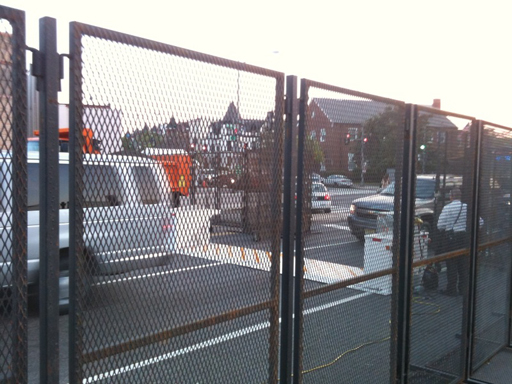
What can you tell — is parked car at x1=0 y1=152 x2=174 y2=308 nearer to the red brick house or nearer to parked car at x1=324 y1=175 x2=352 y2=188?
the red brick house

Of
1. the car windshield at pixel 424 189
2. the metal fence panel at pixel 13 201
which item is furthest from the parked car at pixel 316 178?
the metal fence panel at pixel 13 201

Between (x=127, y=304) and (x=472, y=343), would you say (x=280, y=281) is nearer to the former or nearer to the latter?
(x=127, y=304)

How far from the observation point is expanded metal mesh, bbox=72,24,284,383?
1922mm

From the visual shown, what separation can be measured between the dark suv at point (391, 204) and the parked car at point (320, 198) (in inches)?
11.7

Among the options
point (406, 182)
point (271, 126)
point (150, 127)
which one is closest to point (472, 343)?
point (406, 182)

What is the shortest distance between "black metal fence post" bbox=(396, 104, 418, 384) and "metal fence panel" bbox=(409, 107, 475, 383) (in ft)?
0.46

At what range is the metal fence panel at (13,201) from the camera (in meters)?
1.71

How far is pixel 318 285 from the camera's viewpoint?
3.10m

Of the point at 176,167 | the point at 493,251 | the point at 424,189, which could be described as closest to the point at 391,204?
the point at 424,189

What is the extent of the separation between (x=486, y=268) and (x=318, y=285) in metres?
3.05

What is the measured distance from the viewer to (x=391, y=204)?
3.85 meters

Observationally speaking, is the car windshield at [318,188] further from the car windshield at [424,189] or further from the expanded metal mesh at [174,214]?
the car windshield at [424,189]

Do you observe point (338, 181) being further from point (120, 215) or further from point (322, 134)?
point (120, 215)

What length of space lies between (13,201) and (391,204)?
2.81 meters
